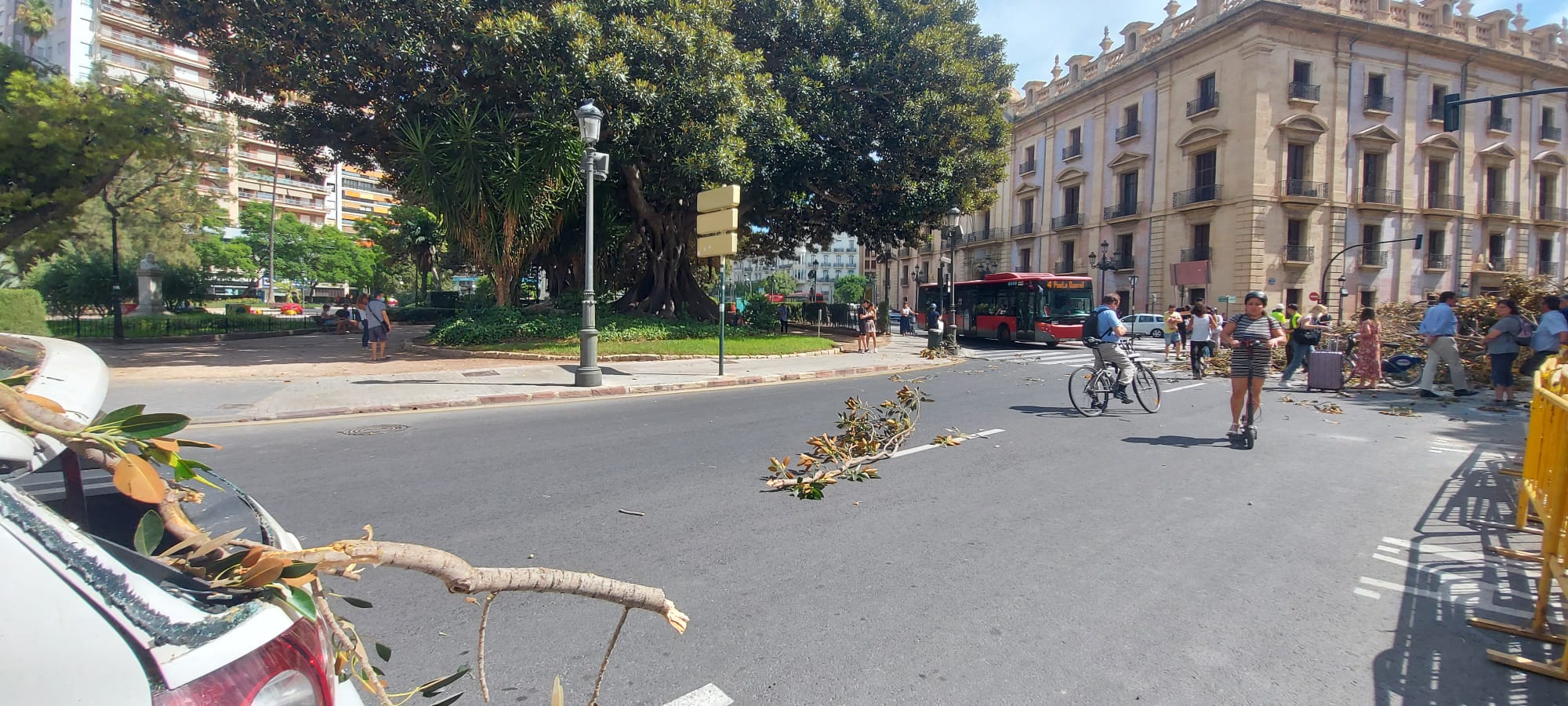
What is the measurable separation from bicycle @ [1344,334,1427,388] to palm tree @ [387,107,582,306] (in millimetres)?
16885

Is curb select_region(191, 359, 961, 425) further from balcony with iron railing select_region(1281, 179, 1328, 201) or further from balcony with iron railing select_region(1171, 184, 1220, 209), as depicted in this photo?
balcony with iron railing select_region(1281, 179, 1328, 201)

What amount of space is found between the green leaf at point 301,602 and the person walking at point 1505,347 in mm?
14744

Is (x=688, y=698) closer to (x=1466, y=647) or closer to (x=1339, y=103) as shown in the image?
(x=1466, y=647)

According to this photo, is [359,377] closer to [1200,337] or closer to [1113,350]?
[1113,350]

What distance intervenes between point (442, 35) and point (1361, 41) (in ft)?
142

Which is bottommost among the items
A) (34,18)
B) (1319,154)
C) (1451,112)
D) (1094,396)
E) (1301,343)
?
(1094,396)

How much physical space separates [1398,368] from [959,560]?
47.1 ft

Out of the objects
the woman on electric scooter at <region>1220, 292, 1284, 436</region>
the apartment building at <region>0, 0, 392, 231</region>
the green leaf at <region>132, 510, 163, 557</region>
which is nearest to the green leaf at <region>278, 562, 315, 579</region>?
the green leaf at <region>132, 510, 163, 557</region>

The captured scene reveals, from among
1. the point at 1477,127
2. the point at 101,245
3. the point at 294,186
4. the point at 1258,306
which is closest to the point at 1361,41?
the point at 1477,127

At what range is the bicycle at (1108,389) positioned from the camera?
938 cm

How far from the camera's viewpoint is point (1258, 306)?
24.4ft

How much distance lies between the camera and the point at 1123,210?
41.9m

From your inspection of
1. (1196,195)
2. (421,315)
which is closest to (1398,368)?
(1196,195)

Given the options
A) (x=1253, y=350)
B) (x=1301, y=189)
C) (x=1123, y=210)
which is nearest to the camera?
(x=1253, y=350)
